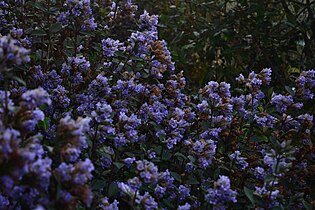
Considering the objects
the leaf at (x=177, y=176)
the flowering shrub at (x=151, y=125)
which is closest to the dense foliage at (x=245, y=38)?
the flowering shrub at (x=151, y=125)

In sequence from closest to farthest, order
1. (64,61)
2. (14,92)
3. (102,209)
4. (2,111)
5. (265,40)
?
(2,111) → (102,209) → (14,92) → (64,61) → (265,40)

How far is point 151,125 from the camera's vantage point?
218cm

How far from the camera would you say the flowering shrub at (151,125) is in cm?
174

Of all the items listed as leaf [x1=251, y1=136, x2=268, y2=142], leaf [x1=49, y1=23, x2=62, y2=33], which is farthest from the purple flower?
leaf [x1=49, y1=23, x2=62, y2=33]

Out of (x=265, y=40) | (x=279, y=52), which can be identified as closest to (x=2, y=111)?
(x=265, y=40)

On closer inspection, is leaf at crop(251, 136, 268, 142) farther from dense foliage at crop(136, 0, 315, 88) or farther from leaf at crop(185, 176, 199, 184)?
dense foliage at crop(136, 0, 315, 88)

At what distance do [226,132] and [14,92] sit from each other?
79 cm

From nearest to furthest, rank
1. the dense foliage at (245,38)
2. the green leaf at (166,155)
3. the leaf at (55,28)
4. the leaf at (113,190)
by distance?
the leaf at (113,190) < the green leaf at (166,155) < the leaf at (55,28) < the dense foliage at (245,38)

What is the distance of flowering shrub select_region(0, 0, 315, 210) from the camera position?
1.74 meters

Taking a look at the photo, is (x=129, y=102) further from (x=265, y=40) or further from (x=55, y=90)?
(x=265, y=40)

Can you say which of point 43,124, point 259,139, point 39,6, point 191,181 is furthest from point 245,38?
point 43,124

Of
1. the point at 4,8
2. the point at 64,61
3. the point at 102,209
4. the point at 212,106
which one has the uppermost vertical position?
the point at 4,8

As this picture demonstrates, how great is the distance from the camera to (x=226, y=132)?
2.11 m

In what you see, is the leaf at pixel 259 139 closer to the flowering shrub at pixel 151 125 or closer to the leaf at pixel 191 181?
the flowering shrub at pixel 151 125
